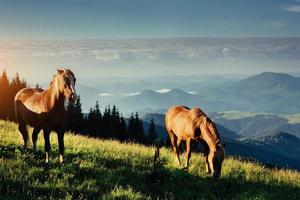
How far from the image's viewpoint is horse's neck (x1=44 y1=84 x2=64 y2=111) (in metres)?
12.8


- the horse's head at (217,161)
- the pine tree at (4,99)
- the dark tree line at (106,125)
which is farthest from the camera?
the pine tree at (4,99)

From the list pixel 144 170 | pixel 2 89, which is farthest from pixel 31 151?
pixel 2 89

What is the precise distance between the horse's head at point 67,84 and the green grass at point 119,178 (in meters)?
2.12

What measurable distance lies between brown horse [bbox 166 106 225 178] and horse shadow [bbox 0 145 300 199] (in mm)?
642

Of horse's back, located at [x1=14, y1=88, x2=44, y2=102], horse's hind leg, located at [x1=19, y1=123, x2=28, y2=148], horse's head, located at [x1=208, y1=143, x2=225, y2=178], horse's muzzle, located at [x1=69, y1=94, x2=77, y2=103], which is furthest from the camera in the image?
horse's hind leg, located at [x1=19, y1=123, x2=28, y2=148]

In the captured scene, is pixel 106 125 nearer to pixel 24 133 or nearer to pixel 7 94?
pixel 7 94

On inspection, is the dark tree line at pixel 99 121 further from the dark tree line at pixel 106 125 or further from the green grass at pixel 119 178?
the green grass at pixel 119 178

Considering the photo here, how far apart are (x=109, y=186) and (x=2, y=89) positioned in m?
104

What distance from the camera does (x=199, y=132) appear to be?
16.1 meters

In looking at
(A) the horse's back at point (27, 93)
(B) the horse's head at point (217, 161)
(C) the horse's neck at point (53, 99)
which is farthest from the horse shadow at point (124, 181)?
(A) the horse's back at point (27, 93)

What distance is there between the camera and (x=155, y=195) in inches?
448

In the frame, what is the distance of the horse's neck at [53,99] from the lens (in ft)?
42.0

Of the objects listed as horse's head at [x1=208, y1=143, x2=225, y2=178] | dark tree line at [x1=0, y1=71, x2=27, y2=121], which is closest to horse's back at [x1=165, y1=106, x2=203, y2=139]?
horse's head at [x1=208, y1=143, x2=225, y2=178]

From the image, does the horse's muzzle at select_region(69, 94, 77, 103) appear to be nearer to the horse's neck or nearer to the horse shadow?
the horse's neck
